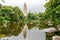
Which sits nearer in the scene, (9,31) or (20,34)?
(20,34)

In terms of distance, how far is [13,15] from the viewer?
2142 cm

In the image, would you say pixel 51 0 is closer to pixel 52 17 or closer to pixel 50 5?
pixel 50 5

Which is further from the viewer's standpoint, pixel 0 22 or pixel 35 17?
pixel 35 17

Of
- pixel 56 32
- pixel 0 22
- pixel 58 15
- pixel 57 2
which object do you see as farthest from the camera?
pixel 0 22

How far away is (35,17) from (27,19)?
1390mm

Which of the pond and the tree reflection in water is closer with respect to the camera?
the pond

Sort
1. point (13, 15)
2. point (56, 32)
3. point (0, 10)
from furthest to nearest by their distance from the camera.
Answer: point (13, 15) → point (0, 10) → point (56, 32)

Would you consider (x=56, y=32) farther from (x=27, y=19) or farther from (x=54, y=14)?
(x=27, y=19)

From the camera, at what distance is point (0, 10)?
737 inches

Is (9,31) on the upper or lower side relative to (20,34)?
upper

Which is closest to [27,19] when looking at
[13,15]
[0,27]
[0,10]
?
[13,15]

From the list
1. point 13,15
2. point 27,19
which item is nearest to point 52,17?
point 13,15

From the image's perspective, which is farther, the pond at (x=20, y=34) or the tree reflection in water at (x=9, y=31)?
the tree reflection in water at (x=9, y=31)

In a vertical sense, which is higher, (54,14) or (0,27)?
(54,14)
